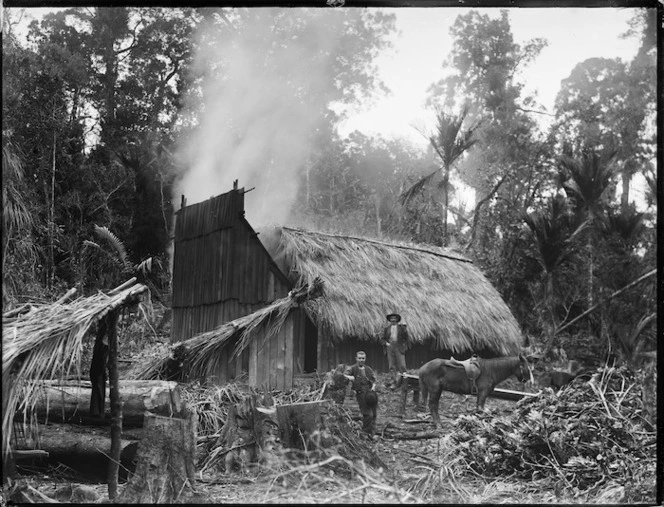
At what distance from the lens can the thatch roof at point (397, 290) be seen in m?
10.4

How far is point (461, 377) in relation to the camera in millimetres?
9727

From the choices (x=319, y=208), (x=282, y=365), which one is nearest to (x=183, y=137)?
(x=282, y=365)

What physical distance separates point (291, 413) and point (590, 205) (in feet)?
30.3

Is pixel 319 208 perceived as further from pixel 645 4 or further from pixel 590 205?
pixel 645 4

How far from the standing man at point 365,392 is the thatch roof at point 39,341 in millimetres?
3859

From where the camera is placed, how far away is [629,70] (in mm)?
13031

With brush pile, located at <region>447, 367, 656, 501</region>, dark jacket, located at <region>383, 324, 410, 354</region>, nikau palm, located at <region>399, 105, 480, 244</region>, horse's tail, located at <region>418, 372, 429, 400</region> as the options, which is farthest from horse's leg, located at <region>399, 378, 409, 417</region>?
nikau palm, located at <region>399, 105, 480, 244</region>

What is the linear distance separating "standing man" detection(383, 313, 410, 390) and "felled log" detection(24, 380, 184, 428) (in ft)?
14.3

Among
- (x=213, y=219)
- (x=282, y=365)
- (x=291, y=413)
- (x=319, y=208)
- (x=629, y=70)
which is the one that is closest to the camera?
(x=291, y=413)

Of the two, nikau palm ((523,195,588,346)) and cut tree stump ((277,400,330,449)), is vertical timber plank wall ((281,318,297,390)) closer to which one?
cut tree stump ((277,400,330,449))

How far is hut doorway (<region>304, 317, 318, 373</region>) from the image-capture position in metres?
10.3

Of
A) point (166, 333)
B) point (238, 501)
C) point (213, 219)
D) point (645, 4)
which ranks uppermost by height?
point (645, 4)

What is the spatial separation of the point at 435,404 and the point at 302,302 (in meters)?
2.43

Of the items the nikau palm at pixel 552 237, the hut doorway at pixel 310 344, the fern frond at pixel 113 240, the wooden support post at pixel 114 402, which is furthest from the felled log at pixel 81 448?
the nikau palm at pixel 552 237
